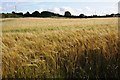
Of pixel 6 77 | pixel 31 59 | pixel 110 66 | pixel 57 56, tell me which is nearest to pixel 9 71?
pixel 6 77

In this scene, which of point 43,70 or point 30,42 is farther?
point 30,42

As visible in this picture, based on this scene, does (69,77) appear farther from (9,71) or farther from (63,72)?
(9,71)

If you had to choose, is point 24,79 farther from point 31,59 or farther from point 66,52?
point 66,52

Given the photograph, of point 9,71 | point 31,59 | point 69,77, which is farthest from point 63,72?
point 9,71

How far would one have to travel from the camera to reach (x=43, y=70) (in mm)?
2551

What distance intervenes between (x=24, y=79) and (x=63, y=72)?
13.8 inches

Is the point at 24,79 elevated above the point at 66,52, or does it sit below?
below

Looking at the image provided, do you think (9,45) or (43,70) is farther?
(9,45)

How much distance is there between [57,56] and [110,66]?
0.50m

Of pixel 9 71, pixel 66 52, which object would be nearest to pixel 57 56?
pixel 66 52

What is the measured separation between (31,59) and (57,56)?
0.24m

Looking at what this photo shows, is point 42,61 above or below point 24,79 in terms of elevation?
above

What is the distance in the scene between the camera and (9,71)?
2580 mm

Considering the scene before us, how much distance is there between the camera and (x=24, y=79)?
256cm
